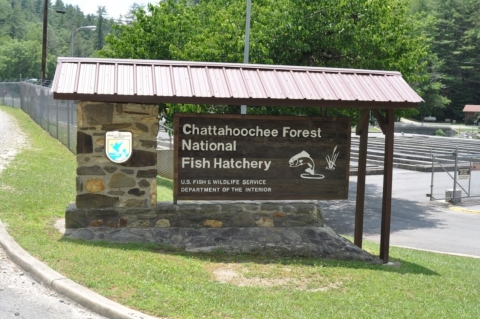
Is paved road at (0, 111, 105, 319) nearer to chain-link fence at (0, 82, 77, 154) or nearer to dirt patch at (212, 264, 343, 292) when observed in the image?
dirt patch at (212, 264, 343, 292)

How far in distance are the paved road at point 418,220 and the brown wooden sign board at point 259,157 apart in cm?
526

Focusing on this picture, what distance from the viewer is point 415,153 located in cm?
3650

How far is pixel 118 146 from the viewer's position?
922 centimetres

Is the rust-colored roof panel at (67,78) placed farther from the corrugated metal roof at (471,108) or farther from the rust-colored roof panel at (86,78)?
the corrugated metal roof at (471,108)

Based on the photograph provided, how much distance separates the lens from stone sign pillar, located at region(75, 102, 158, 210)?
9.15m

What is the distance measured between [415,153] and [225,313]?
32354mm

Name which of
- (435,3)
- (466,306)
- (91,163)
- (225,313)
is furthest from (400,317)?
(435,3)

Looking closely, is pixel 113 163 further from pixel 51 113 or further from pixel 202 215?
pixel 51 113

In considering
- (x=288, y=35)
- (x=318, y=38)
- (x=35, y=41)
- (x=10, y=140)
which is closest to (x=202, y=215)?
(x=288, y=35)

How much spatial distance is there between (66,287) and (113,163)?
9.93ft

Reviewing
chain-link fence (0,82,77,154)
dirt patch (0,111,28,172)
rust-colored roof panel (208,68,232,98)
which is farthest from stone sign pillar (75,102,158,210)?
chain-link fence (0,82,77,154)

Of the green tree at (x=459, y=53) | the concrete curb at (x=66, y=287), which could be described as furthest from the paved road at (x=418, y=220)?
the green tree at (x=459, y=53)

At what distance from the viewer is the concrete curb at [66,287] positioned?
594 centimetres

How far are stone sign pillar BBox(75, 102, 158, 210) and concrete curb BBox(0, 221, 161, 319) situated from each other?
1.55m
